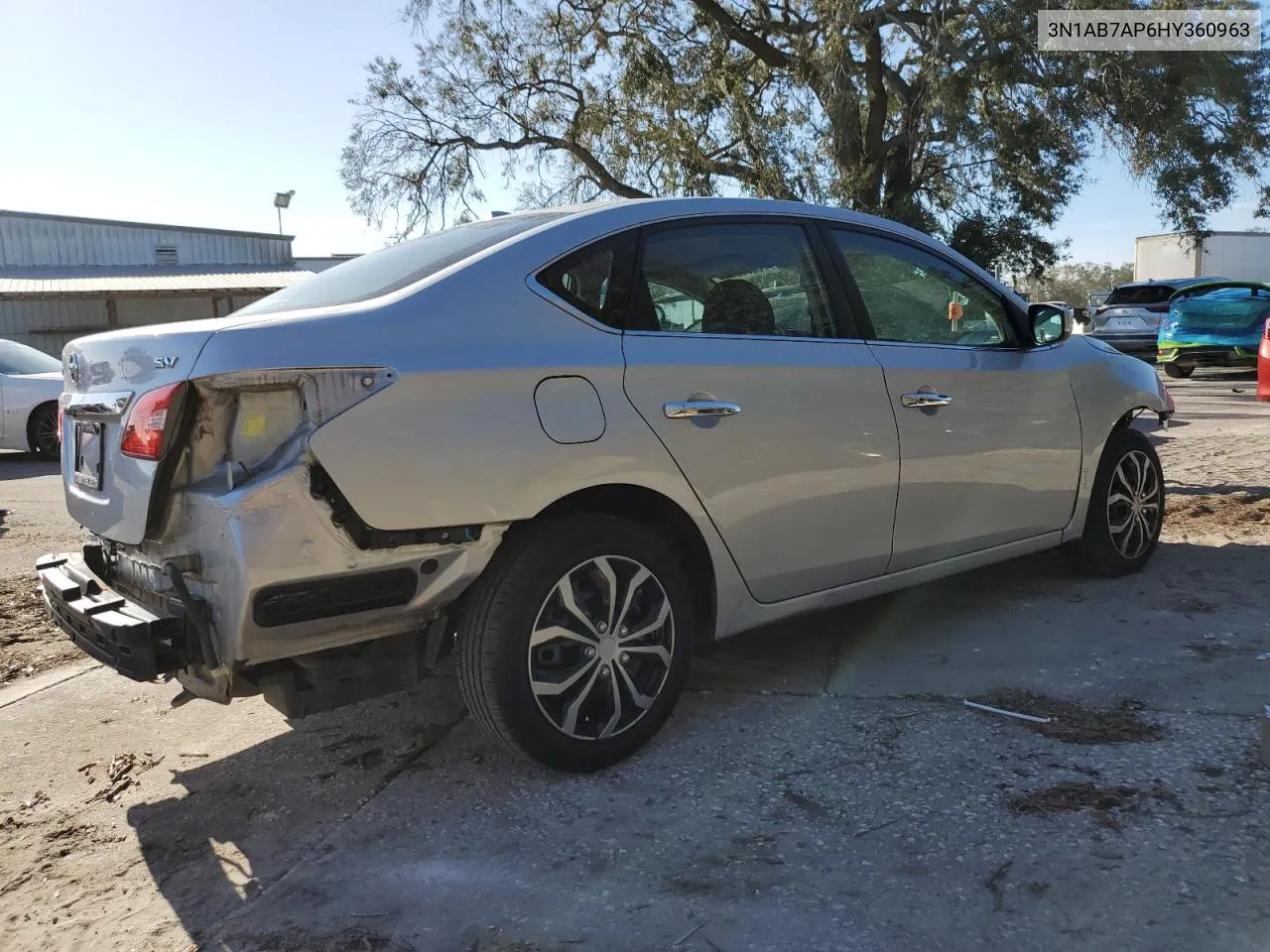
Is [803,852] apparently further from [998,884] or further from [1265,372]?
[1265,372]

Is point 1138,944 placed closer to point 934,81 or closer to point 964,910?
point 964,910

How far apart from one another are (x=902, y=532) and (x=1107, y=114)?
15.5 metres

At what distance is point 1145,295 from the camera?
19438 mm

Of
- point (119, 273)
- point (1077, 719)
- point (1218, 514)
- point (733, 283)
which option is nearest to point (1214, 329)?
point (1218, 514)

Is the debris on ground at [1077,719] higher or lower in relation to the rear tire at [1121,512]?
lower

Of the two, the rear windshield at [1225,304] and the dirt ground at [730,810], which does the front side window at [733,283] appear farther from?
the rear windshield at [1225,304]

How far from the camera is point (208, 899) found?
2.60m

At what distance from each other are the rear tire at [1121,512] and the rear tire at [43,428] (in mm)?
11101

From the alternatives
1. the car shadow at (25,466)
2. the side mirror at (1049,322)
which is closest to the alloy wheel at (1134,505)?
the side mirror at (1049,322)

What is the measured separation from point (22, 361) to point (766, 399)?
38.7 feet

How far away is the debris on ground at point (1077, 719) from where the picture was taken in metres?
3.28

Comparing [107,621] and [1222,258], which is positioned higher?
[1222,258]

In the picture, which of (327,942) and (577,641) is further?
(577,641)

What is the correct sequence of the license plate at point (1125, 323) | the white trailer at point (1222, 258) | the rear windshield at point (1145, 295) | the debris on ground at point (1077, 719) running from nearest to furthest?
1. the debris on ground at point (1077, 719)
2. the license plate at point (1125, 323)
3. the rear windshield at point (1145, 295)
4. the white trailer at point (1222, 258)
